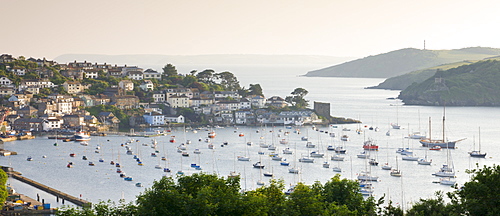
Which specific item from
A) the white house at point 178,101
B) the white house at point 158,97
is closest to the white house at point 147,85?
the white house at point 158,97

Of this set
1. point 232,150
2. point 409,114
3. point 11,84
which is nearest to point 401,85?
point 409,114

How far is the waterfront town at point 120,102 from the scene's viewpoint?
172ft

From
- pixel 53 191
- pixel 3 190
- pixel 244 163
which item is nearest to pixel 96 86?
pixel 244 163

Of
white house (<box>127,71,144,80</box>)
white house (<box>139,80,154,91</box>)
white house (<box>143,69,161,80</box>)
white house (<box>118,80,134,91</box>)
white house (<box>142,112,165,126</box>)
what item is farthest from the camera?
white house (<box>143,69,161,80</box>)

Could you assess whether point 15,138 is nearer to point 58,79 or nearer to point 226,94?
point 58,79

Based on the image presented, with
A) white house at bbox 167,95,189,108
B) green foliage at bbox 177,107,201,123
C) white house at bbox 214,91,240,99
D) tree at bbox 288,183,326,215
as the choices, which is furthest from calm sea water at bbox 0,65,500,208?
tree at bbox 288,183,326,215

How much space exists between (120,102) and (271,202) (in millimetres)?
40839

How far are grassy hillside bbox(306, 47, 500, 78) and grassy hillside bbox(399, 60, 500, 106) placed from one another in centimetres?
6579

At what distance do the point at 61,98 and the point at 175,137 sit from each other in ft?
42.1

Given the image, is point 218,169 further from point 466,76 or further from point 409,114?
point 466,76

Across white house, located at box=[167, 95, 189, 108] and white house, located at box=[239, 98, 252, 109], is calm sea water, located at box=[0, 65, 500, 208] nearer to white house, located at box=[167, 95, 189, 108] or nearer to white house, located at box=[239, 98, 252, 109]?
white house, located at box=[239, 98, 252, 109]

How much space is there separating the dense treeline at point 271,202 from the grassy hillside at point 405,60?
143m

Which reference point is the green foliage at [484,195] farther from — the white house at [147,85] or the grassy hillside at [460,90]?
the grassy hillside at [460,90]

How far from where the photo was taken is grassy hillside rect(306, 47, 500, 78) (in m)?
161
